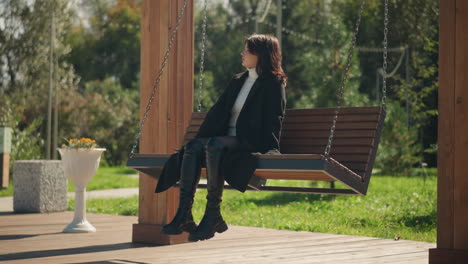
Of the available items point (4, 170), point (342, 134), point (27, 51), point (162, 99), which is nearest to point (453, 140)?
point (342, 134)

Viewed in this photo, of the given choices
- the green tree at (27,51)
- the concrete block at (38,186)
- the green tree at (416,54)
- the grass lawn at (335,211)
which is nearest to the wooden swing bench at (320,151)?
the grass lawn at (335,211)

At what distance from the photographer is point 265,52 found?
538 centimetres

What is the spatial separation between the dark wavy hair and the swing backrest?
1.36ft

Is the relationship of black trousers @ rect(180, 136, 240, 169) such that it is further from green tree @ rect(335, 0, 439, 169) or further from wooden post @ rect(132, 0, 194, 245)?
green tree @ rect(335, 0, 439, 169)

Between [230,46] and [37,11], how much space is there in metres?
9.77

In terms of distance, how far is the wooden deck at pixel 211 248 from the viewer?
17.3 feet

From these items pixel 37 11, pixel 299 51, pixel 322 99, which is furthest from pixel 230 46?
pixel 322 99

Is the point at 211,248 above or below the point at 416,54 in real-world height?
below

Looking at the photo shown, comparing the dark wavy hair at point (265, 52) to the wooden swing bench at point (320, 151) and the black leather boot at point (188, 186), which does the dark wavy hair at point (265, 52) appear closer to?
the wooden swing bench at point (320, 151)

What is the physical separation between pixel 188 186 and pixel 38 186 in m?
4.46

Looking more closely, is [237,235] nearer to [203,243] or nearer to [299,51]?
[203,243]

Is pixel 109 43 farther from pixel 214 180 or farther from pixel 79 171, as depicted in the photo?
pixel 214 180

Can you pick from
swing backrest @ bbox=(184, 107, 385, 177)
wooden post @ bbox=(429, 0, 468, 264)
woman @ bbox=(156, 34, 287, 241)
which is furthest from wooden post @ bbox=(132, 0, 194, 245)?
wooden post @ bbox=(429, 0, 468, 264)

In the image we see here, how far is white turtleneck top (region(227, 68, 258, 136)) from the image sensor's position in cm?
544
